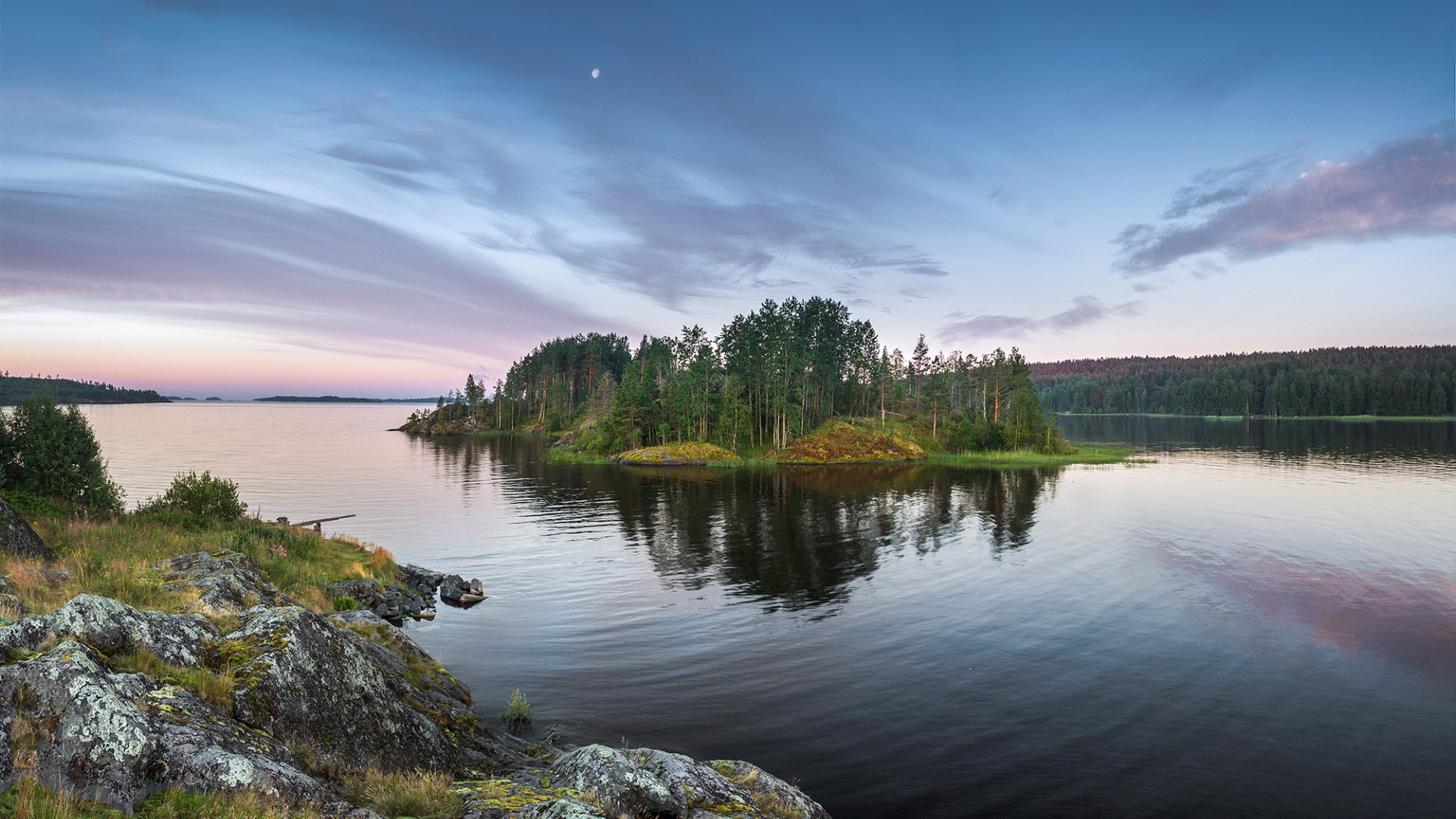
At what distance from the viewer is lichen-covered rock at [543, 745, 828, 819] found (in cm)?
954

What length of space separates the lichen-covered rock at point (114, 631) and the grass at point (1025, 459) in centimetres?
10250

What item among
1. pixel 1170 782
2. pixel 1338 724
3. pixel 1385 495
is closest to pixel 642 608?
pixel 1170 782

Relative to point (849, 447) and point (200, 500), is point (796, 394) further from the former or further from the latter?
point (200, 500)

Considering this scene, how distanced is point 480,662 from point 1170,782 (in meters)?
20.1

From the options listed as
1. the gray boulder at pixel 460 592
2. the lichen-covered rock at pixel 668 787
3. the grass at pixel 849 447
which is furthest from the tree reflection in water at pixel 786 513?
the lichen-covered rock at pixel 668 787

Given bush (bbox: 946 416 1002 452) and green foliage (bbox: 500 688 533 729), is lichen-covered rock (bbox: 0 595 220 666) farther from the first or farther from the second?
bush (bbox: 946 416 1002 452)

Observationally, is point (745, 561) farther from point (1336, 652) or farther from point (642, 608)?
point (1336, 652)

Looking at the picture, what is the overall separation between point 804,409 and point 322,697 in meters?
118

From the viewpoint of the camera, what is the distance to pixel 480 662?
21984 millimetres

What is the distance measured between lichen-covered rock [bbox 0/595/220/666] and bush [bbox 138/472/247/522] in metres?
24.3

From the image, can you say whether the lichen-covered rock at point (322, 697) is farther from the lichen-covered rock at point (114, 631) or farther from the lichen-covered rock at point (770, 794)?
the lichen-covered rock at point (770, 794)

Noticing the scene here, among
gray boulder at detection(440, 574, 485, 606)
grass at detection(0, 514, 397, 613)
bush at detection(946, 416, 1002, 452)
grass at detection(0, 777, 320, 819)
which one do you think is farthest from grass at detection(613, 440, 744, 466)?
grass at detection(0, 777, 320, 819)

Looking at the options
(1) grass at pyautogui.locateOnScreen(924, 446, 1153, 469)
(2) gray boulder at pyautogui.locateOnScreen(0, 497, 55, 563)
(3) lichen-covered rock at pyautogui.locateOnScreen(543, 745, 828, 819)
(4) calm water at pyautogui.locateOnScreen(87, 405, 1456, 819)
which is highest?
(2) gray boulder at pyautogui.locateOnScreen(0, 497, 55, 563)

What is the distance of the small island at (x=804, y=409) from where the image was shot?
11031 centimetres
